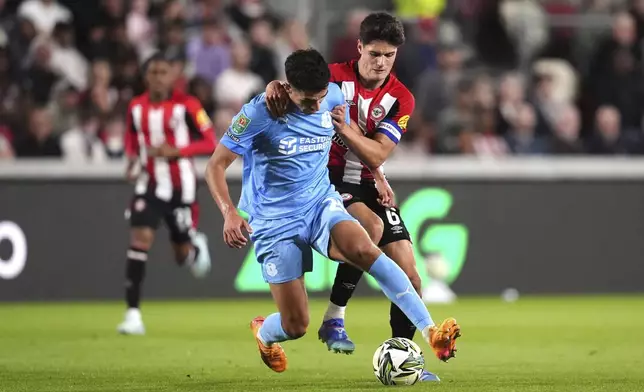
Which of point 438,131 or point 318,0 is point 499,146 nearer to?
point 438,131

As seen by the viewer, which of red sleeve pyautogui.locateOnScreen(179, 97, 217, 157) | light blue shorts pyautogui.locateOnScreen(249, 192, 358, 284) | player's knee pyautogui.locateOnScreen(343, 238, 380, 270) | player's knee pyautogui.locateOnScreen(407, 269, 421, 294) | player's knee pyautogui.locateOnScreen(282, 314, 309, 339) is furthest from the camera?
red sleeve pyautogui.locateOnScreen(179, 97, 217, 157)

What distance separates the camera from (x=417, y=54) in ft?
56.3

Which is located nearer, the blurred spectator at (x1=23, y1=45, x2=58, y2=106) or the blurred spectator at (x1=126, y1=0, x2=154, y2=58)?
the blurred spectator at (x1=23, y1=45, x2=58, y2=106)

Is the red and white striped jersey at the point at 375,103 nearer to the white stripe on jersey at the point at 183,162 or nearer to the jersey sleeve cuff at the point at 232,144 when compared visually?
the jersey sleeve cuff at the point at 232,144

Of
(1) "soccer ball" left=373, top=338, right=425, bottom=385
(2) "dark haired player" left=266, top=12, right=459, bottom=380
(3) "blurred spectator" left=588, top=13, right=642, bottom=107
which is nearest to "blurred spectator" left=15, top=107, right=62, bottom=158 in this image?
(2) "dark haired player" left=266, top=12, right=459, bottom=380

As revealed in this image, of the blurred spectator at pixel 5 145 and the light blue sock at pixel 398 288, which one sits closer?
the light blue sock at pixel 398 288

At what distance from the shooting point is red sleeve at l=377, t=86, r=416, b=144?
27.4ft

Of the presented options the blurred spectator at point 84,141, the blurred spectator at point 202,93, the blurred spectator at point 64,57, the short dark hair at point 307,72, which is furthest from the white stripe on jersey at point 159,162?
the short dark hair at point 307,72

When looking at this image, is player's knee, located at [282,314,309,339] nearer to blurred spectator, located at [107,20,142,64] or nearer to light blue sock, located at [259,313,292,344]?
light blue sock, located at [259,313,292,344]

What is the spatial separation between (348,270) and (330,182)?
1.90 feet

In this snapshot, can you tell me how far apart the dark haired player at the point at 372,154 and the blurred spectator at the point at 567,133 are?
8.44 metres

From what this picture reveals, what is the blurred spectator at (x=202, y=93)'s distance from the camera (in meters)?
15.7

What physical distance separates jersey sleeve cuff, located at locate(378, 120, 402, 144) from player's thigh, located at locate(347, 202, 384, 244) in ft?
1.55

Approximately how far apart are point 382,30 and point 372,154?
29.1 inches
